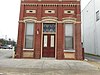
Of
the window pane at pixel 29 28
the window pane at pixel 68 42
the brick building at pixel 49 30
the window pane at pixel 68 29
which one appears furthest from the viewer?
the window pane at pixel 29 28

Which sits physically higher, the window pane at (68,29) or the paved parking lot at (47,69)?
the window pane at (68,29)

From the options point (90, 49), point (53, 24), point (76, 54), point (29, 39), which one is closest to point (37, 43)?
point (29, 39)

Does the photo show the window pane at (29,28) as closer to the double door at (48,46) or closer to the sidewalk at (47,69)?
the double door at (48,46)

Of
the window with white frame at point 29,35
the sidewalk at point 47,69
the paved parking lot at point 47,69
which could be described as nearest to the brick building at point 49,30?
the window with white frame at point 29,35

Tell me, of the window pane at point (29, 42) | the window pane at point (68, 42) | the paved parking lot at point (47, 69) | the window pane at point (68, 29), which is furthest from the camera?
the window pane at point (68, 29)

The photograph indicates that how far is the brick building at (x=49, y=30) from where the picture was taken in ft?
63.3

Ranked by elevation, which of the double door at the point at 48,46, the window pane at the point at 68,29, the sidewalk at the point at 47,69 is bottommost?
the sidewalk at the point at 47,69

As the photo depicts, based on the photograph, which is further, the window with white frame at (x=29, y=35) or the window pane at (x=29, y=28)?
the window pane at (x=29, y=28)

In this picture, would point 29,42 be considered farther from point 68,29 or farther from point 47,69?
point 47,69

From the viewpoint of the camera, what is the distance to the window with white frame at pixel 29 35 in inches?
773

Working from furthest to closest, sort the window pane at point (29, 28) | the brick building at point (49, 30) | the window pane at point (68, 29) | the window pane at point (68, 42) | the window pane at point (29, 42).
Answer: the window pane at point (29, 28) → the window pane at point (68, 29) → the window pane at point (29, 42) → the window pane at point (68, 42) → the brick building at point (49, 30)

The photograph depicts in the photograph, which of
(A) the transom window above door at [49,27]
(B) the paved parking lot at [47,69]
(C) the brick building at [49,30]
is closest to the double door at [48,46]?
(C) the brick building at [49,30]

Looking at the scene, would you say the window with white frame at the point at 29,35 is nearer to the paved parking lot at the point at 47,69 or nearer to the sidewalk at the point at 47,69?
the paved parking lot at the point at 47,69

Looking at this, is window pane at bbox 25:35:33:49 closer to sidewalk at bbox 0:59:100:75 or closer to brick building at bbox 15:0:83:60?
brick building at bbox 15:0:83:60
